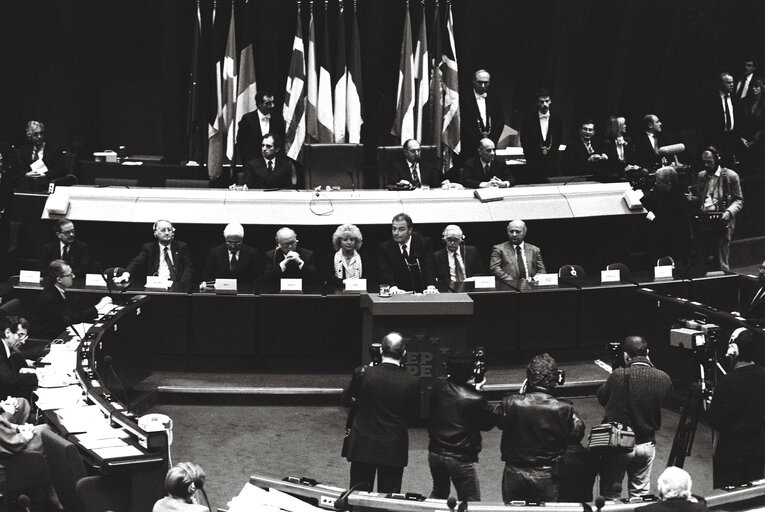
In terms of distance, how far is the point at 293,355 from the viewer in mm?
12250

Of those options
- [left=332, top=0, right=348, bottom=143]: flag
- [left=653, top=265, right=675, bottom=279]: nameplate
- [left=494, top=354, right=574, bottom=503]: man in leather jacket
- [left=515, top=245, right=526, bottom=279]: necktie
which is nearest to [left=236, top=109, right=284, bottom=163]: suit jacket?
[left=332, top=0, right=348, bottom=143]: flag

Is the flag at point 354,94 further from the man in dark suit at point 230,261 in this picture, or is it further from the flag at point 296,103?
the man in dark suit at point 230,261

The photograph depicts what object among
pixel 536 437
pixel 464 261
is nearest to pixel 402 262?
pixel 464 261

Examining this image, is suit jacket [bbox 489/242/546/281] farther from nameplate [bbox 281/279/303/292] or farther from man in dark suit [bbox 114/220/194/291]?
man in dark suit [bbox 114/220/194/291]

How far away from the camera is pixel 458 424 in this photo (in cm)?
767

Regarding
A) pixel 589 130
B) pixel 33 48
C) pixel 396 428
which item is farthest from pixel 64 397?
pixel 33 48

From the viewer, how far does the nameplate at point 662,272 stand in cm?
1217

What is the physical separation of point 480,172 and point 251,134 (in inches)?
112

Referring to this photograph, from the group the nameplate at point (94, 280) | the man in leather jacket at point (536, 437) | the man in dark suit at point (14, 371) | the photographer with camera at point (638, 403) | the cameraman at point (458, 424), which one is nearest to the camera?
the man in leather jacket at point (536, 437)

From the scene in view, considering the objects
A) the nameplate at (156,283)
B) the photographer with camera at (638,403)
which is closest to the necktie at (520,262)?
the nameplate at (156,283)

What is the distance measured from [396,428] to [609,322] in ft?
16.4

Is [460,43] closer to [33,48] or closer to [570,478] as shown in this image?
[33,48]

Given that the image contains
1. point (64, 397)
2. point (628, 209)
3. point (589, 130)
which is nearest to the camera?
point (64, 397)

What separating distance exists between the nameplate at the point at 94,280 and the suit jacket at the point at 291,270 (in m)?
1.57
